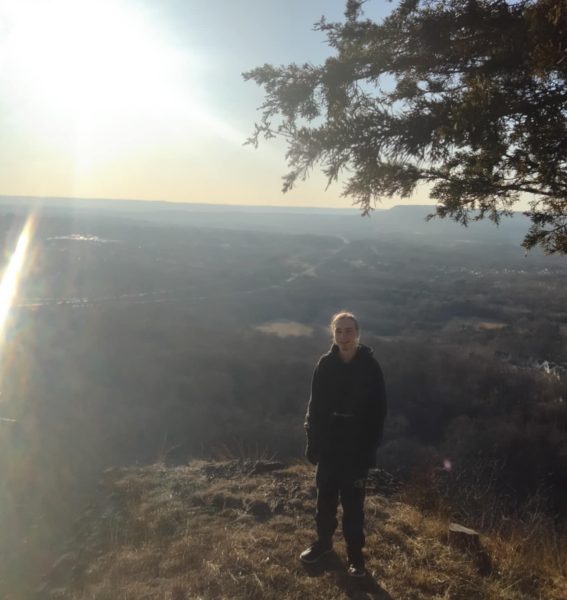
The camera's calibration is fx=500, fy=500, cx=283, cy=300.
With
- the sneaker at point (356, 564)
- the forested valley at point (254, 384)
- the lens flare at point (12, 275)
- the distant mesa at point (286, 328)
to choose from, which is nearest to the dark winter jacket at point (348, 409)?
the sneaker at point (356, 564)

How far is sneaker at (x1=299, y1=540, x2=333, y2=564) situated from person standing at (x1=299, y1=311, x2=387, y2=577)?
0.96ft

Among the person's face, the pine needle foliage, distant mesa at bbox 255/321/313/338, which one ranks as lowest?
distant mesa at bbox 255/321/313/338

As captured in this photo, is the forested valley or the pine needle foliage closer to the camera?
the pine needle foliage

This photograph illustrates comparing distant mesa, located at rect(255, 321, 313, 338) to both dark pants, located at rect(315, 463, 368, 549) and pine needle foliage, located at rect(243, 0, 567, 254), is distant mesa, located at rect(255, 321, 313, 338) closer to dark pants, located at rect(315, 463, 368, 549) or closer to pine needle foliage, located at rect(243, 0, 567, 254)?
pine needle foliage, located at rect(243, 0, 567, 254)

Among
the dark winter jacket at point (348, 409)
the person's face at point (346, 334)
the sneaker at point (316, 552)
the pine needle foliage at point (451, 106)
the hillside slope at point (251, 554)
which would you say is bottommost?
the hillside slope at point (251, 554)

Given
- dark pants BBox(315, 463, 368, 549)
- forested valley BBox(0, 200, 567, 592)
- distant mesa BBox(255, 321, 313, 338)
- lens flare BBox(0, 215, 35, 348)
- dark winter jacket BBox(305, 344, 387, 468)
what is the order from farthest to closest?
lens flare BBox(0, 215, 35, 348) → distant mesa BBox(255, 321, 313, 338) → forested valley BBox(0, 200, 567, 592) → dark pants BBox(315, 463, 368, 549) → dark winter jacket BBox(305, 344, 387, 468)

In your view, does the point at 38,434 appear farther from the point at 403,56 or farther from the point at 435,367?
the point at 435,367

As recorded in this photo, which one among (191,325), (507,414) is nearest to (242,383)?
(507,414)

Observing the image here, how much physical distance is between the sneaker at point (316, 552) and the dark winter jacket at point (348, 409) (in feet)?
2.95

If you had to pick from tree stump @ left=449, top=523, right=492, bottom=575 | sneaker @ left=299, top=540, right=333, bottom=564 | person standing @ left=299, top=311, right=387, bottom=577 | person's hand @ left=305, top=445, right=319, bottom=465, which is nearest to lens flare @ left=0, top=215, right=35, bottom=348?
sneaker @ left=299, top=540, right=333, bottom=564

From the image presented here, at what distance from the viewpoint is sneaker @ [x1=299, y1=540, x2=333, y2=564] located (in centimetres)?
462

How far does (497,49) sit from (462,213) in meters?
2.17

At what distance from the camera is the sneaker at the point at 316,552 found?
15.2ft

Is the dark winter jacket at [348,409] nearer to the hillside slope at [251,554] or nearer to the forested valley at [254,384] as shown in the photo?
the hillside slope at [251,554]
